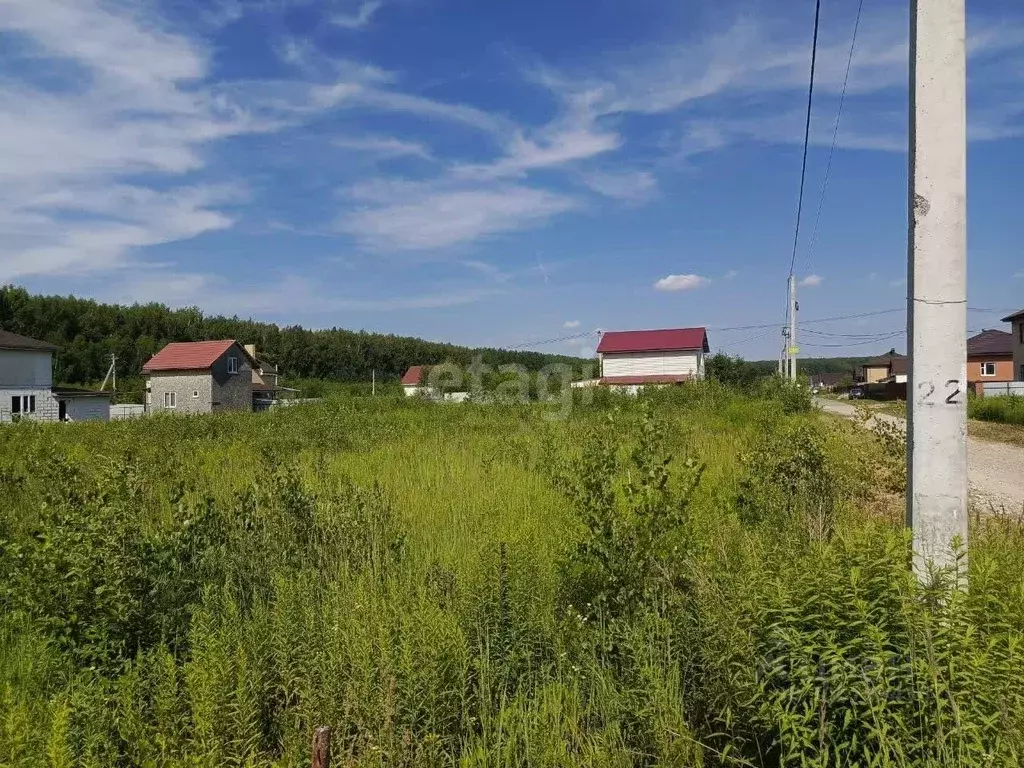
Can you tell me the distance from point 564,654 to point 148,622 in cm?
236

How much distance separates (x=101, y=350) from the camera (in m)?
63.8

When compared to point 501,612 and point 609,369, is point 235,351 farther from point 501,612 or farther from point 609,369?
point 501,612

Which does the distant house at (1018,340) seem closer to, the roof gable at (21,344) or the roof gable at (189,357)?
the roof gable at (189,357)

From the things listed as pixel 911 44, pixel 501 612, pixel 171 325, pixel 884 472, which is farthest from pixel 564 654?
pixel 171 325

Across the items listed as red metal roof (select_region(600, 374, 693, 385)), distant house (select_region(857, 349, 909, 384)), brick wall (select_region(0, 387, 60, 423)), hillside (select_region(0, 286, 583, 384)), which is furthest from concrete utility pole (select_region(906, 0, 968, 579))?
distant house (select_region(857, 349, 909, 384))

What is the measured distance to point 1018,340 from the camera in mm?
39969

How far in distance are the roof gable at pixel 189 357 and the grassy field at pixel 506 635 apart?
4449cm

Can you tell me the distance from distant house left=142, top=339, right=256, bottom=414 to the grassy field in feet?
145

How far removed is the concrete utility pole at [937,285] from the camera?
2.87 metres

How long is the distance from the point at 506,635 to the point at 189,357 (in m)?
50.6

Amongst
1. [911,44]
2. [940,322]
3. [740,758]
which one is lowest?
[740,758]

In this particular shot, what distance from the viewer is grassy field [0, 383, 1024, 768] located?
7.18ft

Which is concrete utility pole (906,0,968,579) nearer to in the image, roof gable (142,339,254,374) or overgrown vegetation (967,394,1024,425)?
overgrown vegetation (967,394,1024,425)

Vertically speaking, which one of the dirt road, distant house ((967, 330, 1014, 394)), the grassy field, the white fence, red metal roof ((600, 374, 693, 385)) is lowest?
the dirt road
